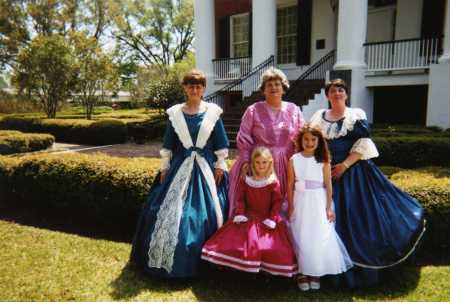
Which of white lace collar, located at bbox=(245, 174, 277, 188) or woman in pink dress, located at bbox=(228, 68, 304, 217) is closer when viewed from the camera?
white lace collar, located at bbox=(245, 174, 277, 188)

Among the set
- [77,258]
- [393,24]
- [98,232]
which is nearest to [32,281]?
[77,258]

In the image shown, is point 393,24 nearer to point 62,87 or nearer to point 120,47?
point 62,87

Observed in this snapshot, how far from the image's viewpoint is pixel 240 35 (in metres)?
14.9

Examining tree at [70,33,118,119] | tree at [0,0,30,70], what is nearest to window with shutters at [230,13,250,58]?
tree at [70,33,118,119]


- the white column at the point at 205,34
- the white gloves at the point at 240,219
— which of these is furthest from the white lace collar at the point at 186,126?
the white column at the point at 205,34

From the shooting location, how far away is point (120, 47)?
39969 millimetres

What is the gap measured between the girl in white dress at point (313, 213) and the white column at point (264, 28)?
912cm

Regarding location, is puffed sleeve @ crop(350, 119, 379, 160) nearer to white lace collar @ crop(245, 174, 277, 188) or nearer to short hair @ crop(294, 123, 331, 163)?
short hair @ crop(294, 123, 331, 163)

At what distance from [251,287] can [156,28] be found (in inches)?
1579

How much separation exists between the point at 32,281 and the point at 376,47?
33.9ft

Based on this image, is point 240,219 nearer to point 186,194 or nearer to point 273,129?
point 186,194

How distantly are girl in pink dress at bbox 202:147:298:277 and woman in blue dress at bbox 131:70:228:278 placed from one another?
0.23 meters

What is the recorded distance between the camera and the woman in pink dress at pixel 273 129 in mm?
3412

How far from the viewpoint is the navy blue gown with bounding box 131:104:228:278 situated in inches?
127
